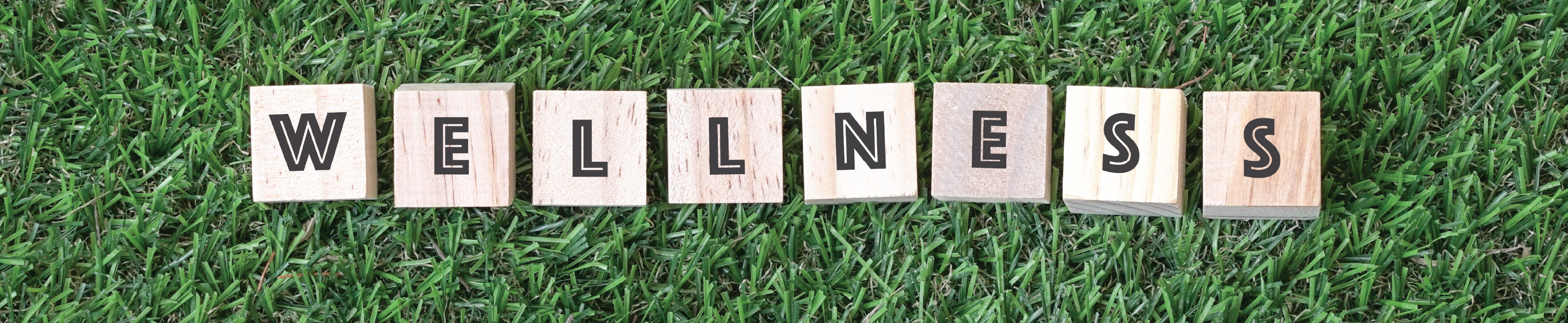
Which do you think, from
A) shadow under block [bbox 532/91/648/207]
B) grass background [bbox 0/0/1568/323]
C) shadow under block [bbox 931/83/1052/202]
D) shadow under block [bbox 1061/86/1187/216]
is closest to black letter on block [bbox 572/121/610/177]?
shadow under block [bbox 532/91/648/207]

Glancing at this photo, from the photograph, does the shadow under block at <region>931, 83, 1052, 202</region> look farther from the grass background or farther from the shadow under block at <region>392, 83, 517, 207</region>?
the shadow under block at <region>392, 83, 517, 207</region>

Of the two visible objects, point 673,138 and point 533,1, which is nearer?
point 673,138

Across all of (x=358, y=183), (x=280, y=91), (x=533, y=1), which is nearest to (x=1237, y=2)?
(x=533, y=1)

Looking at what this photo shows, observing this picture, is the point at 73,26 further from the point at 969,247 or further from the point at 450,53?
the point at 969,247

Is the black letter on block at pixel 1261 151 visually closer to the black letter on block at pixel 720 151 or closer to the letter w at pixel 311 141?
the black letter on block at pixel 720 151

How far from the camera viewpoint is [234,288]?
1758 mm

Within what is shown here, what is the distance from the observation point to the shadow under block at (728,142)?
1709 millimetres

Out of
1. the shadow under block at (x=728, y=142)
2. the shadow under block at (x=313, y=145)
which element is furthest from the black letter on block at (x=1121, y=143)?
the shadow under block at (x=313, y=145)

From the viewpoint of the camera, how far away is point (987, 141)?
170 centimetres

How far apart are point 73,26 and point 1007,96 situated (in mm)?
1781

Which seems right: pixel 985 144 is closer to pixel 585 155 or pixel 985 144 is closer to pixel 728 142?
pixel 728 142

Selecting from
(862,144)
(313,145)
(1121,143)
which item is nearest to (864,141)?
(862,144)

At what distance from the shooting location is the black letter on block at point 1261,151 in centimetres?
169

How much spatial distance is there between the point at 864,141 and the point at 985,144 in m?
0.22
